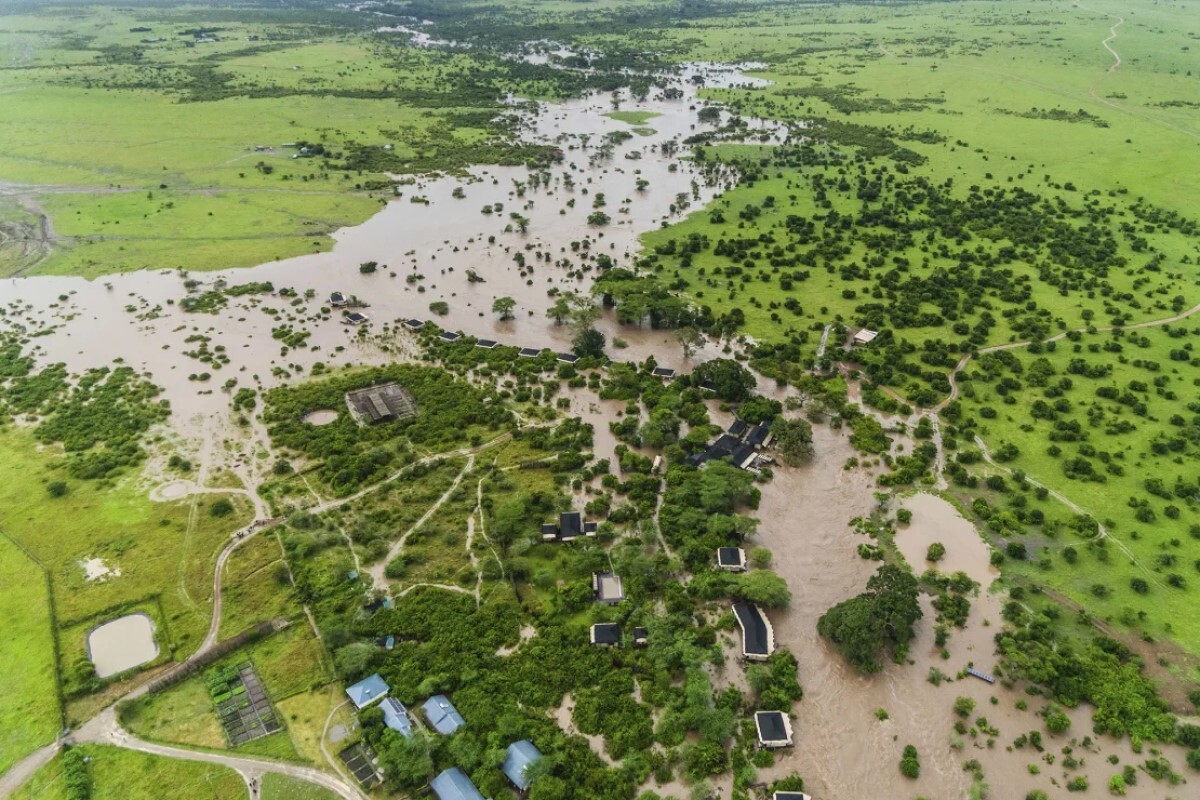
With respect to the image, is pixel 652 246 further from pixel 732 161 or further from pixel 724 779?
pixel 724 779

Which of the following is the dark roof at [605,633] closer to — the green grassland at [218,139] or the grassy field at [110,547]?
the grassy field at [110,547]

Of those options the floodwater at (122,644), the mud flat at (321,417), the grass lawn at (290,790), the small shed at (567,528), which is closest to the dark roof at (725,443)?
the small shed at (567,528)

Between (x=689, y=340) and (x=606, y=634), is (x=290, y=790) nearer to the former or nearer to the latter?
(x=606, y=634)

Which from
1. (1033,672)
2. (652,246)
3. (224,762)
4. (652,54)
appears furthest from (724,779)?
(652,54)

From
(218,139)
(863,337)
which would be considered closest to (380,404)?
(863,337)

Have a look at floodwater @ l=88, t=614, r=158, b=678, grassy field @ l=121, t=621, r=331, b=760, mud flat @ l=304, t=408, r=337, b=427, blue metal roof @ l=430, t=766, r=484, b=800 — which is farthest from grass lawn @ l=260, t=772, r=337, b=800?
mud flat @ l=304, t=408, r=337, b=427
